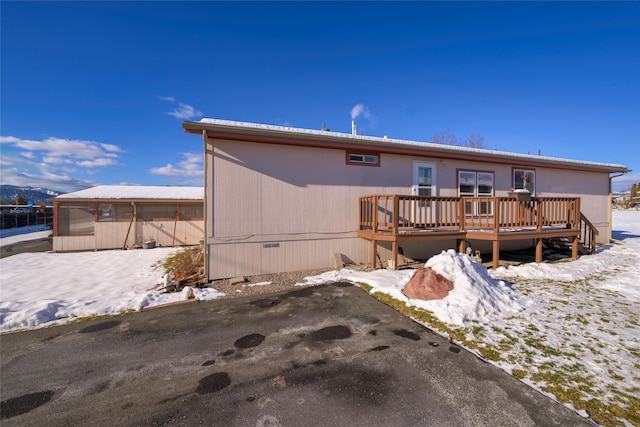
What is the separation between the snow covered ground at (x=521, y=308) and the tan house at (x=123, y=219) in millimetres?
3450

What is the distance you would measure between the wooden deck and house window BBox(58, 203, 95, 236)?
12886 mm

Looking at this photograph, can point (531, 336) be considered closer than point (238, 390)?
No

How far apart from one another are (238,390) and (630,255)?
13264mm

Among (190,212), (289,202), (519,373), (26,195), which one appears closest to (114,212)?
(190,212)

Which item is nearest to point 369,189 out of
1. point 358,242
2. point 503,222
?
point 358,242

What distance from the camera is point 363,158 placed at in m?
8.02

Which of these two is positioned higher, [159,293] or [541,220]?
[541,220]

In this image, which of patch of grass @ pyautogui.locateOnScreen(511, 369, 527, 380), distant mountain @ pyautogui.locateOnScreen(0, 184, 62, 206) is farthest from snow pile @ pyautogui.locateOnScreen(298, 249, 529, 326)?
distant mountain @ pyautogui.locateOnScreen(0, 184, 62, 206)

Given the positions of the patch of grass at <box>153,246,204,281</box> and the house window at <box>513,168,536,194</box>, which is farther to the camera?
the house window at <box>513,168,536,194</box>

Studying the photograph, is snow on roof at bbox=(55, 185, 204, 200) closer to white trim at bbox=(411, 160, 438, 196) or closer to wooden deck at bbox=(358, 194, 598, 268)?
wooden deck at bbox=(358, 194, 598, 268)

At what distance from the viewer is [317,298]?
530cm

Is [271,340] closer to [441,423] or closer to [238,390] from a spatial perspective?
[238,390]

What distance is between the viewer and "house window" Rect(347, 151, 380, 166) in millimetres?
7868

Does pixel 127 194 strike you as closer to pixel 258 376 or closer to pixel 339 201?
pixel 339 201
